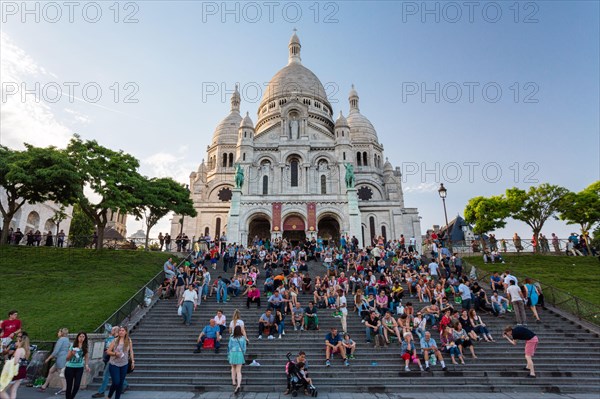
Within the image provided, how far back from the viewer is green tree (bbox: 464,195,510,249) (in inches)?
1100

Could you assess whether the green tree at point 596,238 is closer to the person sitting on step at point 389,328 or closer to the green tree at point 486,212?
the green tree at point 486,212

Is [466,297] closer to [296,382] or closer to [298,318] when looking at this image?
[298,318]

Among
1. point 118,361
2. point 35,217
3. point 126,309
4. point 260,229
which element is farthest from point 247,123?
point 118,361

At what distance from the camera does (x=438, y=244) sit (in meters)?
22.7

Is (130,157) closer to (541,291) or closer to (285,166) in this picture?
(285,166)

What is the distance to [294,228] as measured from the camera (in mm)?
34188

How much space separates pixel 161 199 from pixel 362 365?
21.7 meters

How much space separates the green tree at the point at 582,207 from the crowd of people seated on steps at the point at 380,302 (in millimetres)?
12524

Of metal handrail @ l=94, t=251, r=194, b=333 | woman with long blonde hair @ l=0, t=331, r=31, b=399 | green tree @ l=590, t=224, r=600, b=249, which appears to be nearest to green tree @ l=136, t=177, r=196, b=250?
metal handrail @ l=94, t=251, r=194, b=333

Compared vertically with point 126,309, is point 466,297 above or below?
above

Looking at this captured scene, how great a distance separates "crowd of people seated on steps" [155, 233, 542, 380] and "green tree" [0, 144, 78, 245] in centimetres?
951

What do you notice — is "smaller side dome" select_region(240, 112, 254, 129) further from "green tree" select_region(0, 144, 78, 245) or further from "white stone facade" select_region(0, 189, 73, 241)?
"white stone facade" select_region(0, 189, 73, 241)

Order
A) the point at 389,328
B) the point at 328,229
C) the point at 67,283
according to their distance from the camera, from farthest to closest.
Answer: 1. the point at 328,229
2. the point at 67,283
3. the point at 389,328

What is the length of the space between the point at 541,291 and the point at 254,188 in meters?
28.1
